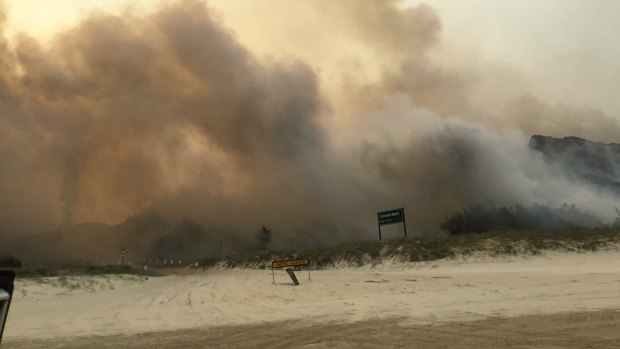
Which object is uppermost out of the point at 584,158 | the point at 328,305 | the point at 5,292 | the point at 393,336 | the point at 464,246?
the point at 584,158

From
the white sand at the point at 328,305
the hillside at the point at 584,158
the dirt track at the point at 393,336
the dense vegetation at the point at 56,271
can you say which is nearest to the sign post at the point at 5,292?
the dirt track at the point at 393,336

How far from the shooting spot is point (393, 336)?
24.2 feet

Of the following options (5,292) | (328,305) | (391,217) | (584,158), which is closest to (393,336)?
(328,305)

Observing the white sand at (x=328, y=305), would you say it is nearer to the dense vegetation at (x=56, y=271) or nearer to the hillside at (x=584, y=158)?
the dense vegetation at (x=56, y=271)

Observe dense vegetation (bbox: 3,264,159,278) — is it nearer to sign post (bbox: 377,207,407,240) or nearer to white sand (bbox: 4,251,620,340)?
white sand (bbox: 4,251,620,340)

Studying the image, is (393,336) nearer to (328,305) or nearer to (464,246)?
(328,305)

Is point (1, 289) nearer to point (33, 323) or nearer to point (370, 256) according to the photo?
point (33, 323)

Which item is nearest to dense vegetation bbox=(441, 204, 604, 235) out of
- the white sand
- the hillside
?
the hillside

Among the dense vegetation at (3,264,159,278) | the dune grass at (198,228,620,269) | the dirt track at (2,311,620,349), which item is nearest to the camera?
the dirt track at (2,311,620,349)

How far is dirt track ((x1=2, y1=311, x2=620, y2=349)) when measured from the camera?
6.52 meters

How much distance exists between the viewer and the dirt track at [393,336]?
652 centimetres

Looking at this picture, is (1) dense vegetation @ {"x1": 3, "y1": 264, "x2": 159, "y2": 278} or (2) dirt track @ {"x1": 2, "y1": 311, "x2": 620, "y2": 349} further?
(1) dense vegetation @ {"x1": 3, "y1": 264, "x2": 159, "y2": 278}

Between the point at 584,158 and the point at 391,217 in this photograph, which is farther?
the point at 584,158

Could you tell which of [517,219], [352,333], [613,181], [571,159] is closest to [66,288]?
[352,333]
